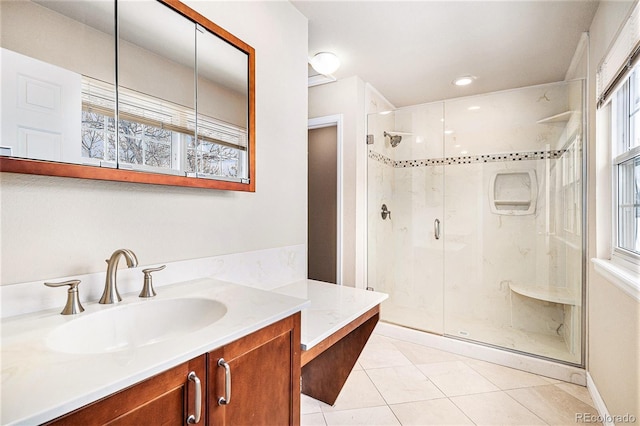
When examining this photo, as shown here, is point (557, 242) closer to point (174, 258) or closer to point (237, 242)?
point (237, 242)

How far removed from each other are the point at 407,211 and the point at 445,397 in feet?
5.91

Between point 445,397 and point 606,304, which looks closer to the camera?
point 606,304

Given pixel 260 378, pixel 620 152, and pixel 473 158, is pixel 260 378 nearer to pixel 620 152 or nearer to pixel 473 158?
pixel 620 152

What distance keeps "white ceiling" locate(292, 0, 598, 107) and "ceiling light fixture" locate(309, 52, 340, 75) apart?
5 cm

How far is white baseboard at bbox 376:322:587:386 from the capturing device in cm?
214

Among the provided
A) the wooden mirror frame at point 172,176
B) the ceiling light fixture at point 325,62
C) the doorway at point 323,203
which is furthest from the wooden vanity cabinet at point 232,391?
the doorway at point 323,203

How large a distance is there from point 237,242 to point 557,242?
2.59 metres

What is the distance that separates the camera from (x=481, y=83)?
297cm

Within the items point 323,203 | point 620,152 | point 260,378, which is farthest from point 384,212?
point 260,378

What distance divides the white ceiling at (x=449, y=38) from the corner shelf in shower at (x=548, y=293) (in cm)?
188

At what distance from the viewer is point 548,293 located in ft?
8.64

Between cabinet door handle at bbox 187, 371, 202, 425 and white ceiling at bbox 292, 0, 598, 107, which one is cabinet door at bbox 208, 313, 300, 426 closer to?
cabinet door handle at bbox 187, 371, 202, 425

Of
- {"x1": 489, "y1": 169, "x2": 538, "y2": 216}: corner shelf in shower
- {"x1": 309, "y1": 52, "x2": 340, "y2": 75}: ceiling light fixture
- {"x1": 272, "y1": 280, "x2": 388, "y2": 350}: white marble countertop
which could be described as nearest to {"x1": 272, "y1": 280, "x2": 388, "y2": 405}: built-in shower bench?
{"x1": 272, "y1": 280, "x2": 388, "y2": 350}: white marble countertop

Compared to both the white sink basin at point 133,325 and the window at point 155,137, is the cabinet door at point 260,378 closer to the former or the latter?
the white sink basin at point 133,325
